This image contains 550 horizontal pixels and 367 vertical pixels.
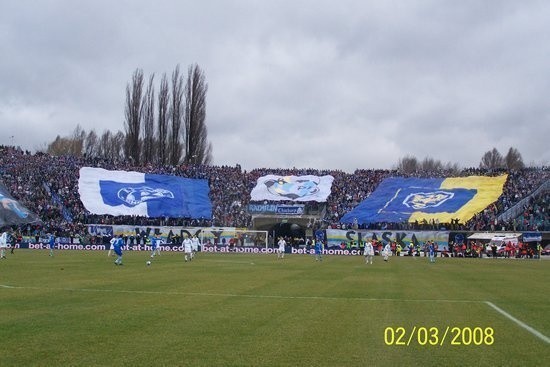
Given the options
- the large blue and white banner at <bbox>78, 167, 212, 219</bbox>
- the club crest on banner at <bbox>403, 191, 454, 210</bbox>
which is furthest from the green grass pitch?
the large blue and white banner at <bbox>78, 167, 212, 219</bbox>

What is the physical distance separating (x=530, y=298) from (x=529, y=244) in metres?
49.6

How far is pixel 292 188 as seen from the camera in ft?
288

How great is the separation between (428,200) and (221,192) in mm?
29133

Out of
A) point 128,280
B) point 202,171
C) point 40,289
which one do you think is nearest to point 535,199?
point 202,171

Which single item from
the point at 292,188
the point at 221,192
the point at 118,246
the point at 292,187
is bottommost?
the point at 118,246

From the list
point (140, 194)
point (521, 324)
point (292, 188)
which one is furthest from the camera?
point (292, 188)

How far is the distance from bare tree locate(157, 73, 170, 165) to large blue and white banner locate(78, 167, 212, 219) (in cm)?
1235

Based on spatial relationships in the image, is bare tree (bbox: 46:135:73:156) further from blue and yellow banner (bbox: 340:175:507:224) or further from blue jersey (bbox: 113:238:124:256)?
blue jersey (bbox: 113:238:124:256)

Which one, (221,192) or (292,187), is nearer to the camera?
(221,192)

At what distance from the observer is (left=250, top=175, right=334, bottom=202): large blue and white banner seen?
3364 inches

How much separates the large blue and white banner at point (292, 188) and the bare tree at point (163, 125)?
1979cm

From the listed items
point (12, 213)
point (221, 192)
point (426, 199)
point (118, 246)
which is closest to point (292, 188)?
point (221, 192)

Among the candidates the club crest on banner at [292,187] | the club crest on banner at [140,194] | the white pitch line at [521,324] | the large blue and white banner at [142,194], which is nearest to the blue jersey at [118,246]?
the white pitch line at [521,324]
